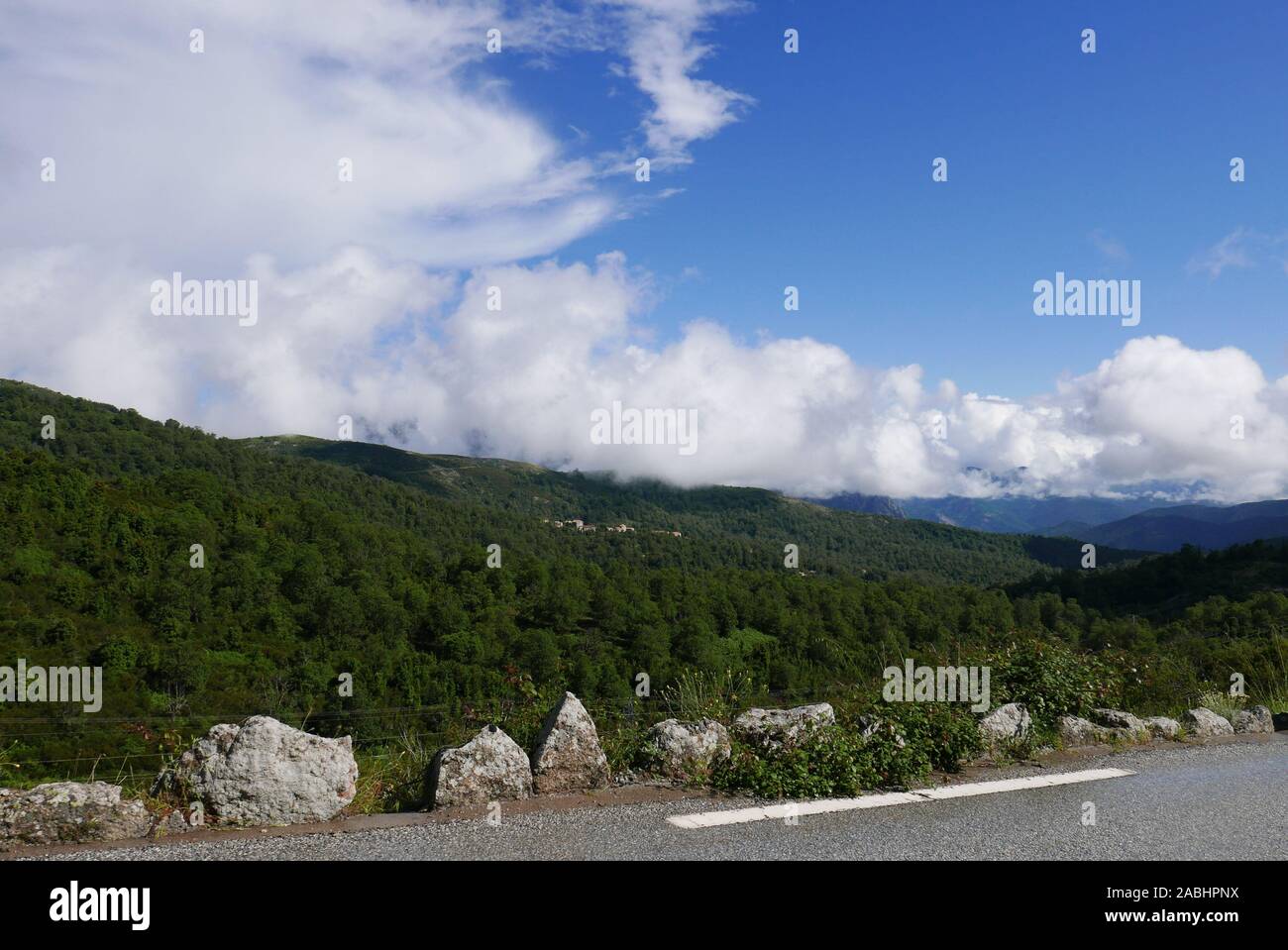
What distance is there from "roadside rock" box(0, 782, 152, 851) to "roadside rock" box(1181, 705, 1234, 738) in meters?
10.4

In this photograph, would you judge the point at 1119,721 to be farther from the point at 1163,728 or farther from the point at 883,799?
the point at 883,799

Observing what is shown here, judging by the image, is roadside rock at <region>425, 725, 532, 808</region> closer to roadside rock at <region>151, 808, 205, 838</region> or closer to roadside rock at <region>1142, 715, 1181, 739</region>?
roadside rock at <region>151, 808, 205, 838</region>

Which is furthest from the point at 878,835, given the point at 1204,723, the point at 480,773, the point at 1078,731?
the point at 1204,723

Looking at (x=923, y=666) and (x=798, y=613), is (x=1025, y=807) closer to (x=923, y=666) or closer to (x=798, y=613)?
(x=923, y=666)

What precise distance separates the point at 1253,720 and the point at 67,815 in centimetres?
1193

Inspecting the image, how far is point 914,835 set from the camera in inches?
217

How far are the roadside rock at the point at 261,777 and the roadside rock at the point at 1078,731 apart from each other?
7116mm

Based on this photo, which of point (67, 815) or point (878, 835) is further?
point (878, 835)

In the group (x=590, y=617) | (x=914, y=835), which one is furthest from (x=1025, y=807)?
(x=590, y=617)

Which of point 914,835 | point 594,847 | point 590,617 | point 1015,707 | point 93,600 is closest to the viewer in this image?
point 594,847

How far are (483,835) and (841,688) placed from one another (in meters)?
4.99

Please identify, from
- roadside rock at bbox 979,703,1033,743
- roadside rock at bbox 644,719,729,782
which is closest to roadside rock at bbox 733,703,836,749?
roadside rock at bbox 644,719,729,782

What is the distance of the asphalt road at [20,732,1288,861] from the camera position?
5.06 meters

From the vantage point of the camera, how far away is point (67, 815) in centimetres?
518
